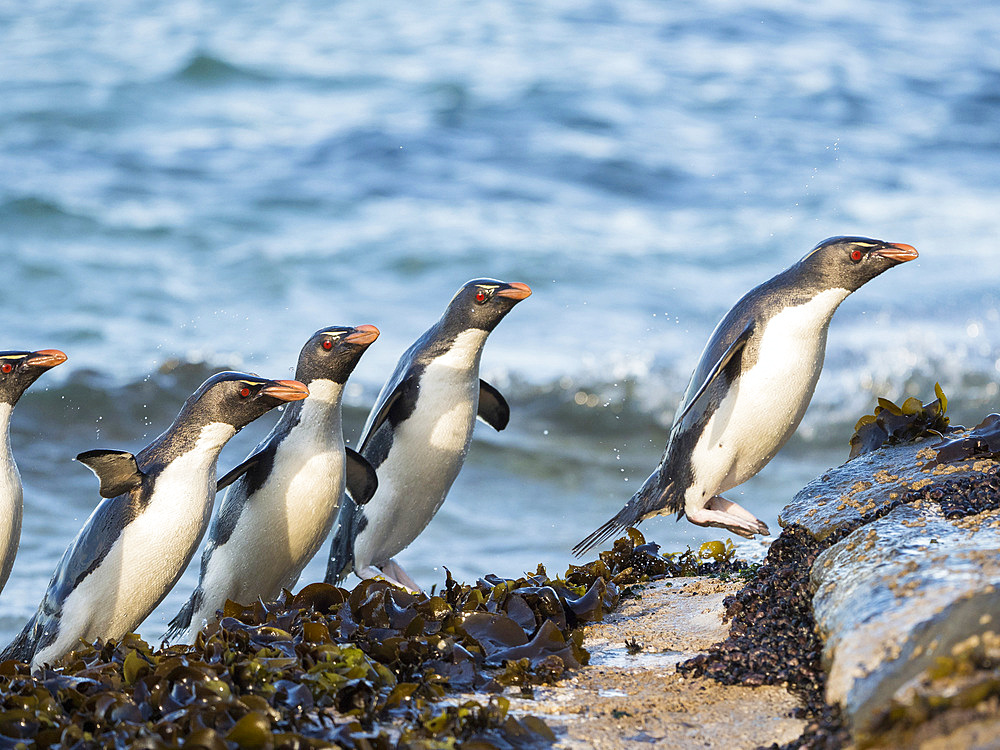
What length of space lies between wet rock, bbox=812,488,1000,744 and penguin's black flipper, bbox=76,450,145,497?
2.28 meters

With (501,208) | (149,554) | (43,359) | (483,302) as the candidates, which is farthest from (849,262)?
(501,208)

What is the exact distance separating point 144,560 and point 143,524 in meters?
0.12

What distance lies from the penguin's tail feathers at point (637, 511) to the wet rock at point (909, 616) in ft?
5.73

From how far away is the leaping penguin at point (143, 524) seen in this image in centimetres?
383

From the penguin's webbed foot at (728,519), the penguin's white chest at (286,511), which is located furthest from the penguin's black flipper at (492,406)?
the penguin's white chest at (286,511)

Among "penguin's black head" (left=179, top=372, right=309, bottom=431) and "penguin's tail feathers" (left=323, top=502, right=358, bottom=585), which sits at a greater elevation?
"penguin's black head" (left=179, top=372, right=309, bottom=431)

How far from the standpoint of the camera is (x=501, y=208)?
13.6 m

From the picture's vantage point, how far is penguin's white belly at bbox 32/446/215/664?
151 inches

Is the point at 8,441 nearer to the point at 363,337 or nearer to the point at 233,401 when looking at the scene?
the point at 233,401

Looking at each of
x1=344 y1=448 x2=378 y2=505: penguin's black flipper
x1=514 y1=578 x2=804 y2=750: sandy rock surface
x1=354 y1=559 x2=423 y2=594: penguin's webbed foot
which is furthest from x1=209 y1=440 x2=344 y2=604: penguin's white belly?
x1=514 y1=578 x2=804 y2=750: sandy rock surface

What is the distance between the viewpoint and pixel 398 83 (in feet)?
54.1

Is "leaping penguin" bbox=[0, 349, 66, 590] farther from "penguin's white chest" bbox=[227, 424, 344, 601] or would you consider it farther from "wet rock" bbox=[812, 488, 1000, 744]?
"wet rock" bbox=[812, 488, 1000, 744]

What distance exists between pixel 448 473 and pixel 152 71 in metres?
13.9

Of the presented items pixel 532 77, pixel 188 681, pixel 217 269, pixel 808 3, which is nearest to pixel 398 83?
pixel 532 77
